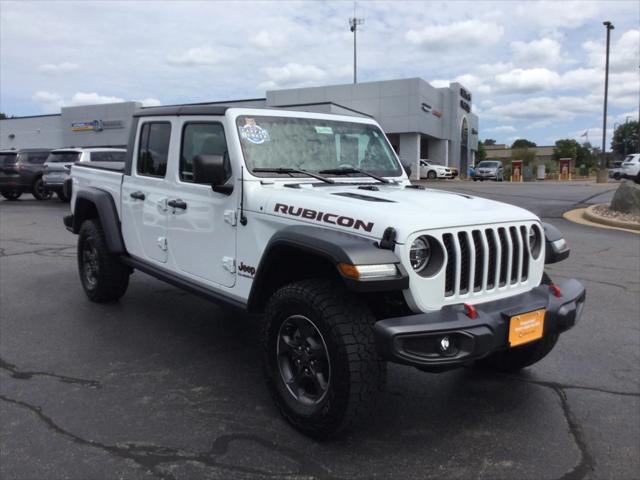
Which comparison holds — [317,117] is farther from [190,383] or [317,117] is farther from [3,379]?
[3,379]

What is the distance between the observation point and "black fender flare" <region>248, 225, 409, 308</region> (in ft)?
8.86

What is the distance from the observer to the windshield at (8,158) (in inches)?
739

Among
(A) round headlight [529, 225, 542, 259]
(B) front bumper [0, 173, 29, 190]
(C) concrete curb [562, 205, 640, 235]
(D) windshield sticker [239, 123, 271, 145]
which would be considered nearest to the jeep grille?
(A) round headlight [529, 225, 542, 259]

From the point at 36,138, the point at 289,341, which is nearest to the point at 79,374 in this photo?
the point at 289,341

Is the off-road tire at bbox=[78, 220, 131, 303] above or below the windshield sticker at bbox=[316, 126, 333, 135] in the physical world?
below

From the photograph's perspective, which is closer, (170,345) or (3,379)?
(3,379)

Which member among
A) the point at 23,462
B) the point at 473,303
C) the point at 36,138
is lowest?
the point at 23,462

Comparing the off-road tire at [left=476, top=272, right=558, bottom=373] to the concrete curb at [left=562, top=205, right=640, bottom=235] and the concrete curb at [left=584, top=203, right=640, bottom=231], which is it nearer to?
the concrete curb at [left=562, top=205, right=640, bottom=235]

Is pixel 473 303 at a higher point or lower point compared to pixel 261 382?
higher

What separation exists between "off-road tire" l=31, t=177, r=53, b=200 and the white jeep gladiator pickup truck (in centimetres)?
1666

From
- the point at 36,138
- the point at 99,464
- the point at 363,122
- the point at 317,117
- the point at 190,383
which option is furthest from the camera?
the point at 36,138

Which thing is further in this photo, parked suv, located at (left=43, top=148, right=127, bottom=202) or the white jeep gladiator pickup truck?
parked suv, located at (left=43, top=148, right=127, bottom=202)

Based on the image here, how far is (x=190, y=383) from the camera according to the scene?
3.87m

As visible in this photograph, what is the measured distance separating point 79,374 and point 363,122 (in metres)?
2.89
